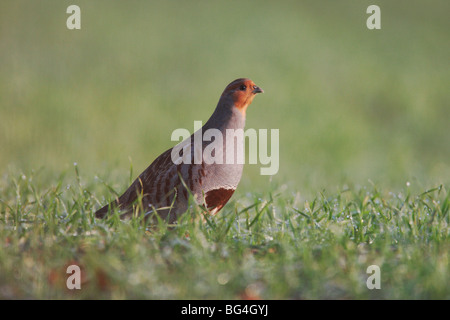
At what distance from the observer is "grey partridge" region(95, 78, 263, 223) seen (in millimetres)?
3791

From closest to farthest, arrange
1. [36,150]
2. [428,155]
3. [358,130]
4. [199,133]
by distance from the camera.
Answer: [199,133] → [36,150] → [428,155] → [358,130]

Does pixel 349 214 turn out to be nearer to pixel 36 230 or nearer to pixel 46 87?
pixel 36 230

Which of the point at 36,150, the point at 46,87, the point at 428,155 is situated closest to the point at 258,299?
the point at 36,150

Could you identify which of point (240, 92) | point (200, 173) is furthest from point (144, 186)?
point (240, 92)

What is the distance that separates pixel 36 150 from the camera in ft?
28.8

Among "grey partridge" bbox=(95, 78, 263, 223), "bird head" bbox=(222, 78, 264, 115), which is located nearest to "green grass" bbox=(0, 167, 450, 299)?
"grey partridge" bbox=(95, 78, 263, 223)

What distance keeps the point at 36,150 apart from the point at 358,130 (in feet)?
19.5

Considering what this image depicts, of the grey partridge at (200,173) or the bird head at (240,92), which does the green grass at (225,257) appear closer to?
the grey partridge at (200,173)

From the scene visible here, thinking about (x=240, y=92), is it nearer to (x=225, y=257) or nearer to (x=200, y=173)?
(x=200, y=173)

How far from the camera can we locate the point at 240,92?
4.07m

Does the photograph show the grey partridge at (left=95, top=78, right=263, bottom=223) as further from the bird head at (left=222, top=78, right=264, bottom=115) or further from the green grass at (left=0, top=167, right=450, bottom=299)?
the green grass at (left=0, top=167, right=450, bottom=299)

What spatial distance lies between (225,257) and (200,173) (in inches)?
29.3

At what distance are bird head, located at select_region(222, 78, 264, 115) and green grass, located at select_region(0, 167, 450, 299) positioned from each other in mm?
866

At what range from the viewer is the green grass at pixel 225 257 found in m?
2.90
